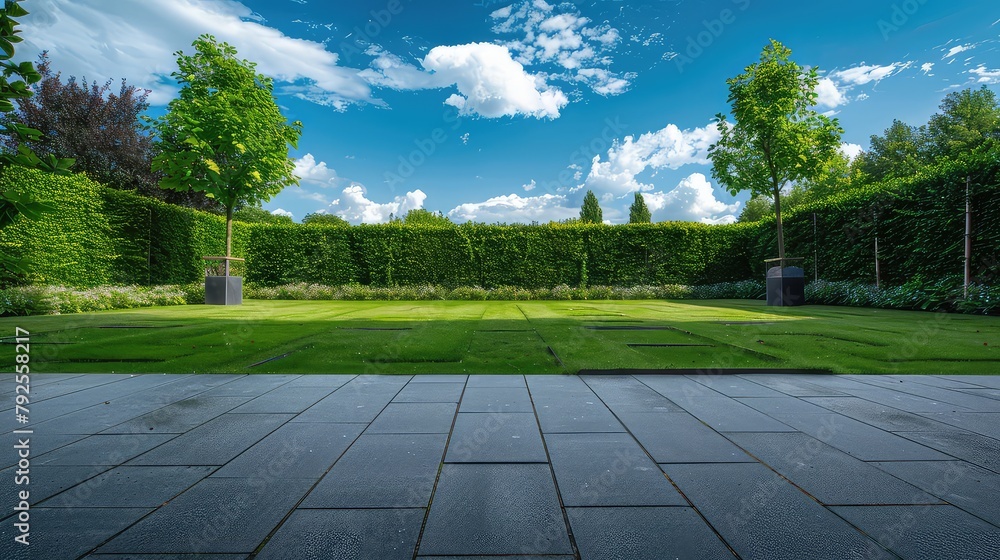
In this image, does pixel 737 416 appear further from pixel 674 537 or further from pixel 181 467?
pixel 181 467

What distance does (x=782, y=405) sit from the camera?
12.6ft

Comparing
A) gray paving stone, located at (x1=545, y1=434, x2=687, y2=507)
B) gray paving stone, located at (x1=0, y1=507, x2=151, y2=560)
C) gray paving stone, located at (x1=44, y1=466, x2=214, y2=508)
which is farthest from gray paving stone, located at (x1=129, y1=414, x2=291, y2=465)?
gray paving stone, located at (x1=545, y1=434, x2=687, y2=507)

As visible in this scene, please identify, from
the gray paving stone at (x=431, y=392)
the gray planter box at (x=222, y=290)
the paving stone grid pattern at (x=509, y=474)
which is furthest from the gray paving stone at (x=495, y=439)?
the gray planter box at (x=222, y=290)

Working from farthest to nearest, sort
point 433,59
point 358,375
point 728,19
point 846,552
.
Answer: point 728,19, point 433,59, point 358,375, point 846,552

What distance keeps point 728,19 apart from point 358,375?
42.8 ft

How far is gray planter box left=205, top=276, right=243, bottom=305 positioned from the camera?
14.6 meters

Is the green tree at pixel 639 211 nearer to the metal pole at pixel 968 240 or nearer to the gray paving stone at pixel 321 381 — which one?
the metal pole at pixel 968 240

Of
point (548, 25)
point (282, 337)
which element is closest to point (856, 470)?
point (282, 337)

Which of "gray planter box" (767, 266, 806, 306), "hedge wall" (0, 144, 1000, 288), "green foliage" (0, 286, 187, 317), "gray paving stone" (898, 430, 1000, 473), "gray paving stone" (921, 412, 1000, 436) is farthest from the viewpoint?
"gray planter box" (767, 266, 806, 306)

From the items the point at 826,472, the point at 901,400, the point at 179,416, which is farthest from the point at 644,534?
the point at 901,400

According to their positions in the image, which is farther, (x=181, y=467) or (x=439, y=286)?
(x=439, y=286)

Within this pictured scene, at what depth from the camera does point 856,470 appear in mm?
2469

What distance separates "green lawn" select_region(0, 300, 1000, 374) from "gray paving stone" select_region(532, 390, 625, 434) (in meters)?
1.22

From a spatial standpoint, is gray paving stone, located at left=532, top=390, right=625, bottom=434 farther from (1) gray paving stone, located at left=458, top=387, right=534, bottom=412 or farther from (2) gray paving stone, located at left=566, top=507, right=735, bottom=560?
(2) gray paving stone, located at left=566, top=507, right=735, bottom=560
